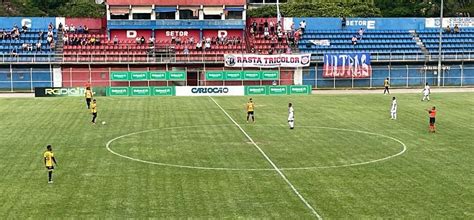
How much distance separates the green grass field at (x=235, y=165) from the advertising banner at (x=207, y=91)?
16.5 meters

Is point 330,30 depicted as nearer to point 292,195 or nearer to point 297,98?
point 297,98

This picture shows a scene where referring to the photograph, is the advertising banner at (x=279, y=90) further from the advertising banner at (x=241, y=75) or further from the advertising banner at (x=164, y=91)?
the advertising banner at (x=164, y=91)

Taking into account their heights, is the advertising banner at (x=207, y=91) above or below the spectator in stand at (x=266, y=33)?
below

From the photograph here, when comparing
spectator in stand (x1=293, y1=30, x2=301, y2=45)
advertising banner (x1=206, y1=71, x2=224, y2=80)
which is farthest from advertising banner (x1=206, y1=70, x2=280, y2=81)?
spectator in stand (x1=293, y1=30, x2=301, y2=45)

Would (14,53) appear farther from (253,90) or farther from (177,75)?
(253,90)

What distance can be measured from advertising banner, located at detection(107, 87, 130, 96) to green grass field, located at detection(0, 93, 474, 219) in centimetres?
1596

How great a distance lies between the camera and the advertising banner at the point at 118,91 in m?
64.8

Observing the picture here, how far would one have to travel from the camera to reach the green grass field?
20.8 m

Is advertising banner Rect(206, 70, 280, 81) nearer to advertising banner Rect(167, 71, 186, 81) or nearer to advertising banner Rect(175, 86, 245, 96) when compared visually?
advertising banner Rect(167, 71, 186, 81)

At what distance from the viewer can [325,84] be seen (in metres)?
75.4

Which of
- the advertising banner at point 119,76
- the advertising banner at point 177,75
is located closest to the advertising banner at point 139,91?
the advertising banner at point 119,76

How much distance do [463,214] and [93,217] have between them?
37.4 feet

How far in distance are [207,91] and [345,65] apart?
18526 millimetres

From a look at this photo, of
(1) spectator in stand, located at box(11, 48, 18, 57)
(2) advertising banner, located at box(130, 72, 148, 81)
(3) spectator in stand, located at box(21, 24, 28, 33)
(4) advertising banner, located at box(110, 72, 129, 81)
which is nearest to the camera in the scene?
(4) advertising banner, located at box(110, 72, 129, 81)
